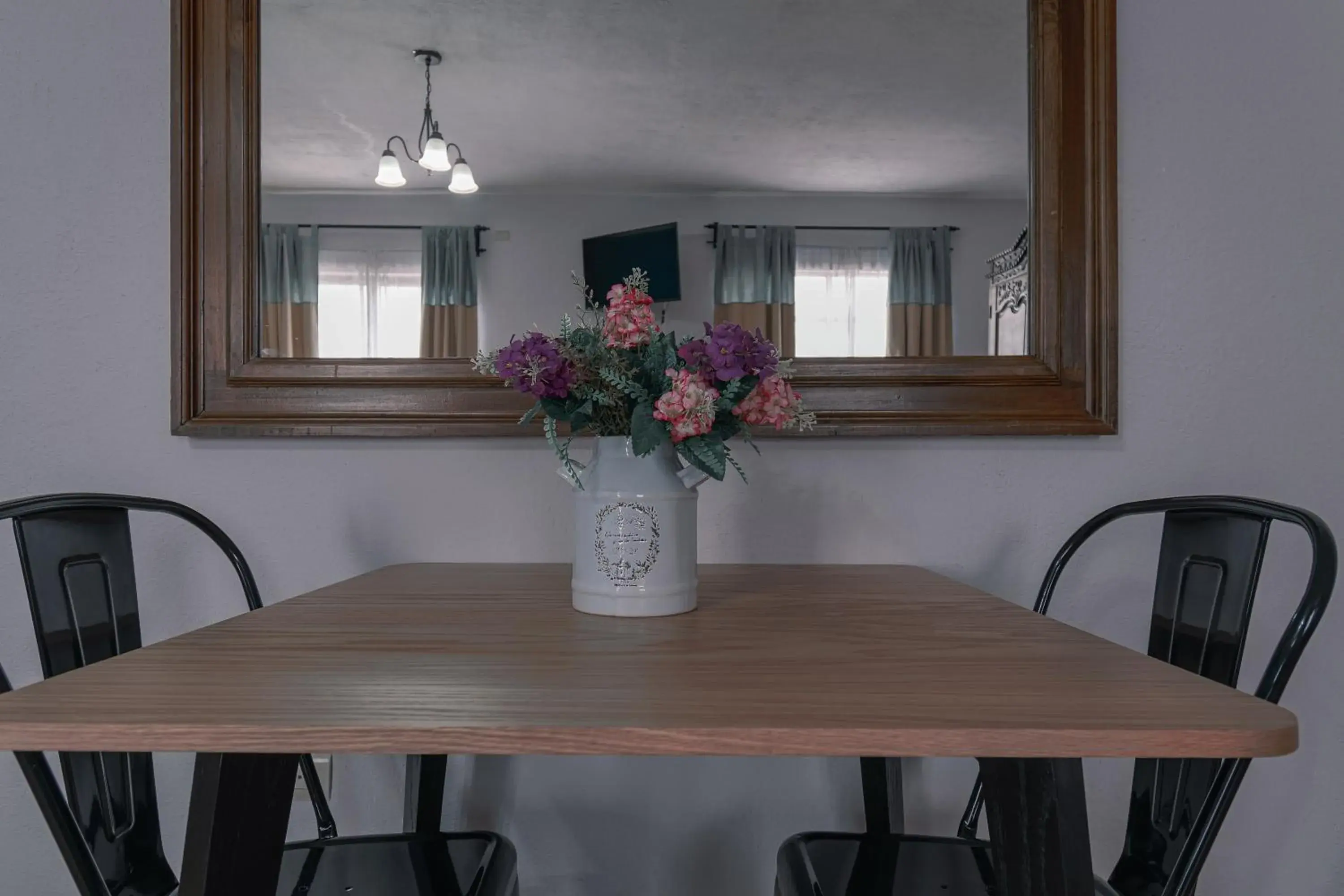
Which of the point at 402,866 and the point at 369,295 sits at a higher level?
the point at 369,295

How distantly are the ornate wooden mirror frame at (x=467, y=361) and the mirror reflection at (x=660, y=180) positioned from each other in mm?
33

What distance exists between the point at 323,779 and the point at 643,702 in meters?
1.10

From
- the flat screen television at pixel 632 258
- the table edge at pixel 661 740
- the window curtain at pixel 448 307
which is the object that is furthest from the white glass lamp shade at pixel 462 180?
the table edge at pixel 661 740

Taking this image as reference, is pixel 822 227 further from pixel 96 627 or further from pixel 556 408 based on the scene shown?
pixel 96 627

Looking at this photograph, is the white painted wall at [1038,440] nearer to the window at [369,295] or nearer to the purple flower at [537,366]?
the window at [369,295]

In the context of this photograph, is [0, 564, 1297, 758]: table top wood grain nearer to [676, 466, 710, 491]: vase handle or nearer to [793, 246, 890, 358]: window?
[676, 466, 710, 491]: vase handle

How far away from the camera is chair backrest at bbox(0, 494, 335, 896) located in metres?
1.10

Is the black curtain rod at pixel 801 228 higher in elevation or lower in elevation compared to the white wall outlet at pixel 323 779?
higher

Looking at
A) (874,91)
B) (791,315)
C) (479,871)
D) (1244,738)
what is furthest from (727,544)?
(1244,738)

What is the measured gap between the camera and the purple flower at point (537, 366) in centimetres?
97

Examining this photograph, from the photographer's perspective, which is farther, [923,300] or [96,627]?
[923,300]

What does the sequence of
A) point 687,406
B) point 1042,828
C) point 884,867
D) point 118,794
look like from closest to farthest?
point 1042,828
point 687,406
point 884,867
point 118,794

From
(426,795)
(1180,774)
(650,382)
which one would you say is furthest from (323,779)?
(1180,774)

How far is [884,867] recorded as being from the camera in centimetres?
104
